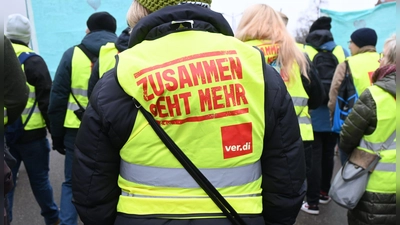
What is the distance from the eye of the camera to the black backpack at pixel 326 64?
173 inches

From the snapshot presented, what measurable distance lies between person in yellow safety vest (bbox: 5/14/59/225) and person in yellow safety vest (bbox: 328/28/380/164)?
9.17 feet

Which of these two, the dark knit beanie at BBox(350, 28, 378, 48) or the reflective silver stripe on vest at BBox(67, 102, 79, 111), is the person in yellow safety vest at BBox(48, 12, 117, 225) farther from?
the dark knit beanie at BBox(350, 28, 378, 48)

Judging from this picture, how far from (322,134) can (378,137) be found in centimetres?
180

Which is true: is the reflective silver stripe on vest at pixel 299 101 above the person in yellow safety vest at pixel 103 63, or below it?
below

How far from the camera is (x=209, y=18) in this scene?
1394mm

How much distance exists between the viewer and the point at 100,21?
328 cm

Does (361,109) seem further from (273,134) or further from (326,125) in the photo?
(326,125)

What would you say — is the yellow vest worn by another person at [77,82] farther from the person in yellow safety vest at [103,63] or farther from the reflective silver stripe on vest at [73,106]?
the person in yellow safety vest at [103,63]

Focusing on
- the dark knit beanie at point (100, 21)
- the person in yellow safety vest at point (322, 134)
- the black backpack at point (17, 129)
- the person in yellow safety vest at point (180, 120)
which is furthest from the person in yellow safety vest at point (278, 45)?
the black backpack at point (17, 129)

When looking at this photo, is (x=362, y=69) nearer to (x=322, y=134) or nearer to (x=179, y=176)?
(x=322, y=134)

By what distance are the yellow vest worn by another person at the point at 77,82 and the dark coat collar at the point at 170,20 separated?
5.81ft

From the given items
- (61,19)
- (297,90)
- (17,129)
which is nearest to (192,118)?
(297,90)

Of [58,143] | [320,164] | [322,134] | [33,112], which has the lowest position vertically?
[320,164]

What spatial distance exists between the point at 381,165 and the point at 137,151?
5.69 ft
